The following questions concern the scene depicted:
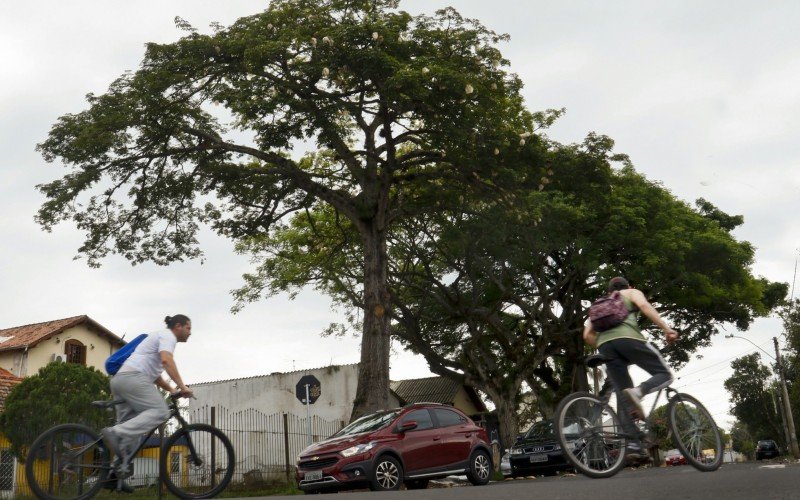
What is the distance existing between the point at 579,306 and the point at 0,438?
2156 cm

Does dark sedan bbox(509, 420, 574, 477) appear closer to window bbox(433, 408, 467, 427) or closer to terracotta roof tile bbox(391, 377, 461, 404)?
window bbox(433, 408, 467, 427)

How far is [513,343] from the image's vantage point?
1346 inches

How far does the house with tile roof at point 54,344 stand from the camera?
39.6m

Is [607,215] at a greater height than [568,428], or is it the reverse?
[607,215]

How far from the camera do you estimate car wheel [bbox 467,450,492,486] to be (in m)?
15.8

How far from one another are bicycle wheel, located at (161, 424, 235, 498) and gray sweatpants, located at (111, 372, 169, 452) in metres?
0.54

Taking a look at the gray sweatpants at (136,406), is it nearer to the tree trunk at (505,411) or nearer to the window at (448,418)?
the window at (448,418)

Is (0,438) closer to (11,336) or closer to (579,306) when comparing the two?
(11,336)

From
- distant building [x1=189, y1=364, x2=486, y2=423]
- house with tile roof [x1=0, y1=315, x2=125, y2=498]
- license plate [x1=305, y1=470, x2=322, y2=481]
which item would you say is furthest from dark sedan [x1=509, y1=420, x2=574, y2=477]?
house with tile roof [x1=0, y1=315, x2=125, y2=498]

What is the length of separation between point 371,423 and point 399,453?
851 millimetres

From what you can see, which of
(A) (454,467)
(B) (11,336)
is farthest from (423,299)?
(B) (11,336)

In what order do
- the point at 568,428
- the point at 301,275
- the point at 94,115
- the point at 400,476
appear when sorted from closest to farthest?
the point at 568,428
the point at 400,476
the point at 94,115
the point at 301,275

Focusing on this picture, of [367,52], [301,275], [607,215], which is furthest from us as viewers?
[301,275]

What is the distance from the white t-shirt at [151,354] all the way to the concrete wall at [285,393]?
3612cm
